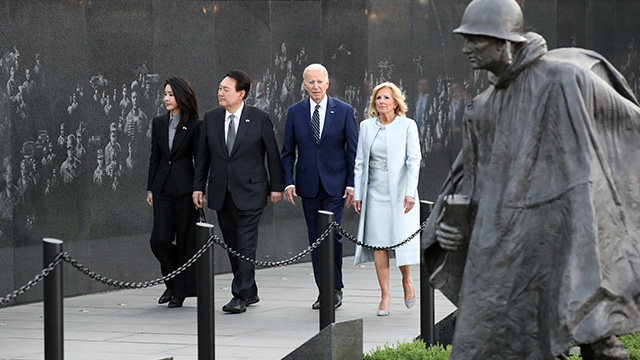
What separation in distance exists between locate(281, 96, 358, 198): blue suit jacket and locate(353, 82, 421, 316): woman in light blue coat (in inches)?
12.4

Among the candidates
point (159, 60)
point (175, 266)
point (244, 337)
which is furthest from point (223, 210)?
point (159, 60)

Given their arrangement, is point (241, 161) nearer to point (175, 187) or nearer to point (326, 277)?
point (175, 187)

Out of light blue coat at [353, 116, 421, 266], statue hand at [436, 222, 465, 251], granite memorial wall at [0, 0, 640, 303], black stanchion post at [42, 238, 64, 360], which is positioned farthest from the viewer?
granite memorial wall at [0, 0, 640, 303]

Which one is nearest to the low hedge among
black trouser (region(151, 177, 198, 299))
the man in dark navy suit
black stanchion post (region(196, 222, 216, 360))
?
black stanchion post (region(196, 222, 216, 360))

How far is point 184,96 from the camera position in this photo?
10.3 meters

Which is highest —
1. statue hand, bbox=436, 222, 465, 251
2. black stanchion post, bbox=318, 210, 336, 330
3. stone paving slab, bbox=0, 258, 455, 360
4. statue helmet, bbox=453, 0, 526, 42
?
statue helmet, bbox=453, 0, 526, 42

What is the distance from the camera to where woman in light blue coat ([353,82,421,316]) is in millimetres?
9750

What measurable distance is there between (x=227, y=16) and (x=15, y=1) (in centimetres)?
300

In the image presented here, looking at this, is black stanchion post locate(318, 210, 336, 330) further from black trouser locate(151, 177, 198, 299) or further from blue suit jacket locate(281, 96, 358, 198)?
black trouser locate(151, 177, 198, 299)

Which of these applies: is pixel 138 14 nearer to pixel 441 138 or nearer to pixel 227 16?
pixel 227 16

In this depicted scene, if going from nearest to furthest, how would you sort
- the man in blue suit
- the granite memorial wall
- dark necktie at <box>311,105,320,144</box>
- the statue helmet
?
1. the statue helmet
2. the man in blue suit
3. dark necktie at <box>311,105,320,144</box>
4. the granite memorial wall

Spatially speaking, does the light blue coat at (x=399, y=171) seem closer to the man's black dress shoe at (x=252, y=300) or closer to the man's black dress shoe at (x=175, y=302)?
the man's black dress shoe at (x=252, y=300)

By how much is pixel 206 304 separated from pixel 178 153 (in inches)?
151

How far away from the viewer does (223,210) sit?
10102 millimetres
